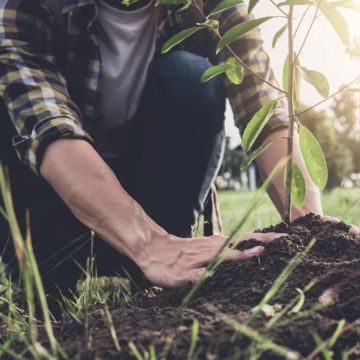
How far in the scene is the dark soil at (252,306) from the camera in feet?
2.89

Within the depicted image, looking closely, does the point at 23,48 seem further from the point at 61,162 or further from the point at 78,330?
the point at 78,330

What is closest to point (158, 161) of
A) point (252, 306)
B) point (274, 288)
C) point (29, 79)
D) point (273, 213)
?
point (29, 79)

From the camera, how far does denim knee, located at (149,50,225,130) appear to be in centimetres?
202

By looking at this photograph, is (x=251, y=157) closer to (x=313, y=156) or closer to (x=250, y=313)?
(x=313, y=156)

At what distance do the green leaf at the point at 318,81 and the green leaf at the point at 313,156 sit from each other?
0.13 metres

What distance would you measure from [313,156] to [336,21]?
1.04 ft

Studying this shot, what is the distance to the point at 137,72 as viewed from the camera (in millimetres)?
2113

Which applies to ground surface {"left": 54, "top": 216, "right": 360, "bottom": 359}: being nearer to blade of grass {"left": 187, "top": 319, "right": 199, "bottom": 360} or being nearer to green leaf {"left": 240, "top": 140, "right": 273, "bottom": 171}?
blade of grass {"left": 187, "top": 319, "right": 199, "bottom": 360}

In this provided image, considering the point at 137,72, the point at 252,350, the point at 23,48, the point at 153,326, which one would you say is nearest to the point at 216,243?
the point at 153,326

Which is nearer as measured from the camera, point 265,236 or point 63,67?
point 265,236

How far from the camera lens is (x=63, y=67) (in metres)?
1.91

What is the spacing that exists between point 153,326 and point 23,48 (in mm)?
1031

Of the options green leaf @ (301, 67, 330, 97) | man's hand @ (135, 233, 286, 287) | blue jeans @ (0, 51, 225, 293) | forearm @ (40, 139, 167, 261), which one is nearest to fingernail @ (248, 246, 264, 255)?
man's hand @ (135, 233, 286, 287)

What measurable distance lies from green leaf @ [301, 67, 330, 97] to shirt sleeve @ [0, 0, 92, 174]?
611mm
